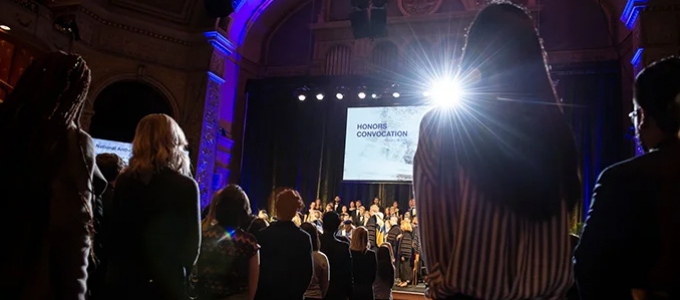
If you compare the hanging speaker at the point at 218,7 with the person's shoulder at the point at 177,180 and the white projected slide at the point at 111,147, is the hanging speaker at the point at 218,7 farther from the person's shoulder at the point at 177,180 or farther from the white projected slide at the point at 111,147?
the person's shoulder at the point at 177,180

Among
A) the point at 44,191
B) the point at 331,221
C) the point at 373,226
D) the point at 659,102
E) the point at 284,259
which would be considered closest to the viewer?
the point at 659,102

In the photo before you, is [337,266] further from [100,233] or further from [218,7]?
[218,7]

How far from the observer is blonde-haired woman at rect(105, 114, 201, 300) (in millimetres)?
2064

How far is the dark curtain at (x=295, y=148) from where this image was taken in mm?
13133

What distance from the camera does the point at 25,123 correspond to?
5.97 feet

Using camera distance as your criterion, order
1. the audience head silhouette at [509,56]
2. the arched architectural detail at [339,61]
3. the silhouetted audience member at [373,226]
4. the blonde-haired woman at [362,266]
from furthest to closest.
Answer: the arched architectural detail at [339,61]
the silhouetted audience member at [373,226]
the blonde-haired woman at [362,266]
the audience head silhouette at [509,56]

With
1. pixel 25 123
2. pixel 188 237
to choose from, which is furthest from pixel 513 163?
pixel 25 123

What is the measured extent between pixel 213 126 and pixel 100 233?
9.17 metres

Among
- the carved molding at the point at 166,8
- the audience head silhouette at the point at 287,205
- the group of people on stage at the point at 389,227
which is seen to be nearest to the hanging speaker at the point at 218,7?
the carved molding at the point at 166,8

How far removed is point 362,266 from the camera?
15.8 ft

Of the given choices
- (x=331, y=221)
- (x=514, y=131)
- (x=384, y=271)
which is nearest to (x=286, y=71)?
(x=384, y=271)

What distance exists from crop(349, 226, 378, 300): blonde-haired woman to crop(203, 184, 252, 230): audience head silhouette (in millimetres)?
2189

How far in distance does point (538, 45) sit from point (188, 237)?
152cm

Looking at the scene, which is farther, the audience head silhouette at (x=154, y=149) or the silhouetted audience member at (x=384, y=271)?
the silhouetted audience member at (x=384, y=271)
